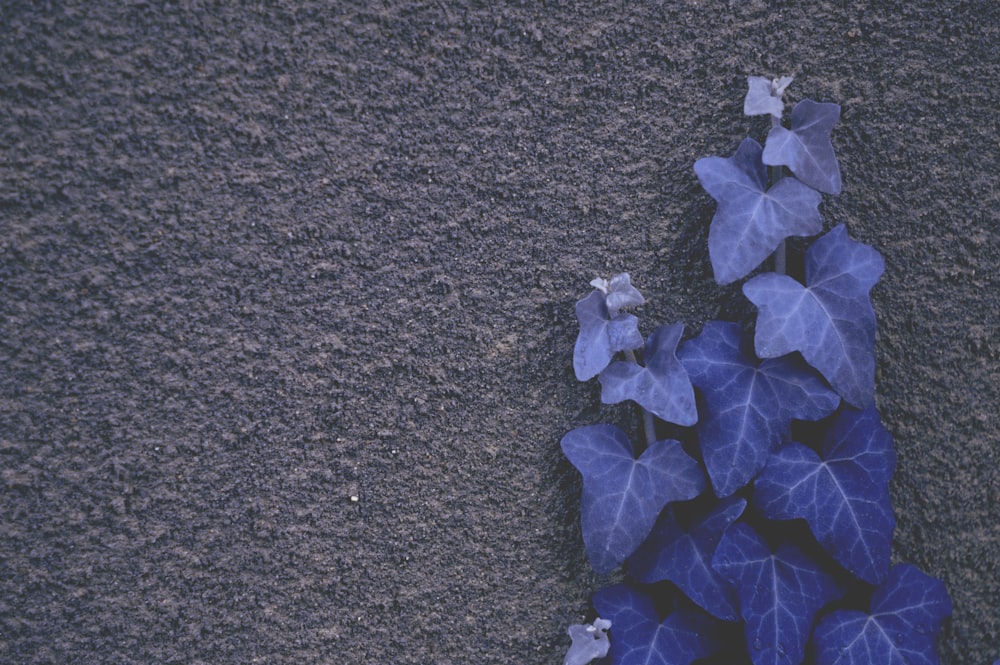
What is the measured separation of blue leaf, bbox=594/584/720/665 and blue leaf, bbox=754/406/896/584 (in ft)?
0.60

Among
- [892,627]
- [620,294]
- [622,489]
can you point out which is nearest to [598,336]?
[620,294]

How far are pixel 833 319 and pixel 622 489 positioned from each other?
335 millimetres

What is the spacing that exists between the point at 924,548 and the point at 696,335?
18.3 inches

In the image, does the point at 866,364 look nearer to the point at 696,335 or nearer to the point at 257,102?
the point at 696,335

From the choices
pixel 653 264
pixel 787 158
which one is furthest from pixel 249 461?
pixel 787 158

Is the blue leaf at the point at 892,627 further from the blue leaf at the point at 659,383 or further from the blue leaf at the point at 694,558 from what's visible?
the blue leaf at the point at 659,383

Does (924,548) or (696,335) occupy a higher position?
(696,335)

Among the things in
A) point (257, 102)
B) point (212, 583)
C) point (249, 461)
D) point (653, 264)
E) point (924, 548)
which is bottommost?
point (924, 548)

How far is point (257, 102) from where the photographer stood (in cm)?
78

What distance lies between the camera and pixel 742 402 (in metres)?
0.82

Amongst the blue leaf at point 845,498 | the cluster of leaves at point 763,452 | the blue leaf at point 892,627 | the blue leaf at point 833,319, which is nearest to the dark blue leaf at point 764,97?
the cluster of leaves at point 763,452

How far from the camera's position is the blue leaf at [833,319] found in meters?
0.80

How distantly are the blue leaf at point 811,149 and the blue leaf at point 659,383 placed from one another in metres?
0.24

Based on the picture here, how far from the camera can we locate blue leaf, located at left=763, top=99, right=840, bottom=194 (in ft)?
2.62
